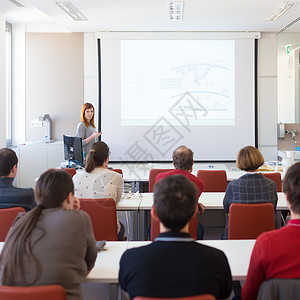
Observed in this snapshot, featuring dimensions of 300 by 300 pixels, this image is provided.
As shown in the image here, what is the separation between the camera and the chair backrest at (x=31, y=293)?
1.58 meters

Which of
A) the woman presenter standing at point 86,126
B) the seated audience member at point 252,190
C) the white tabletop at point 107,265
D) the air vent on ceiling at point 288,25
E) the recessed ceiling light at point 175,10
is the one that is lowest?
the white tabletop at point 107,265

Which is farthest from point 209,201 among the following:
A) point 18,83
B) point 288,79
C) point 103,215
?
point 18,83

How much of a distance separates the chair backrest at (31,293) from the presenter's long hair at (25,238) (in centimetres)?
16

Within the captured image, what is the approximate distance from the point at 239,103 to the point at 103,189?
15.5 ft

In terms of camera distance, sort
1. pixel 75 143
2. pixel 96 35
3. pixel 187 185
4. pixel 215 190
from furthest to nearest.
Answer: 1. pixel 96 35
2. pixel 75 143
3. pixel 215 190
4. pixel 187 185

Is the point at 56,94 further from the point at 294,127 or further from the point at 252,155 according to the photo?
the point at 252,155

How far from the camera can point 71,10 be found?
6.05 m

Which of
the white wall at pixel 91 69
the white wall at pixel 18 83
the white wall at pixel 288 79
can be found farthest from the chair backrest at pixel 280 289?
the white wall at pixel 18 83

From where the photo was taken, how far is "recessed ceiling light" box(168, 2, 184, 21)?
5.62 metres

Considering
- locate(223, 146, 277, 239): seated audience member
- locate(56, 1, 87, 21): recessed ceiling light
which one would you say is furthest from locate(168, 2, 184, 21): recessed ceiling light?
locate(223, 146, 277, 239): seated audience member

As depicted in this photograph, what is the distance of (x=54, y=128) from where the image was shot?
25.8 ft

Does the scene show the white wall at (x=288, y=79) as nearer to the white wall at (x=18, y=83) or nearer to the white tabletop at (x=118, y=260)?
the white wall at (x=18, y=83)

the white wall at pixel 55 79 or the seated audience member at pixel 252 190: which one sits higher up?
the white wall at pixel 55 79

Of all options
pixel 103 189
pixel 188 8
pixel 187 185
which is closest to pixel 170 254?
pixel 187 185
